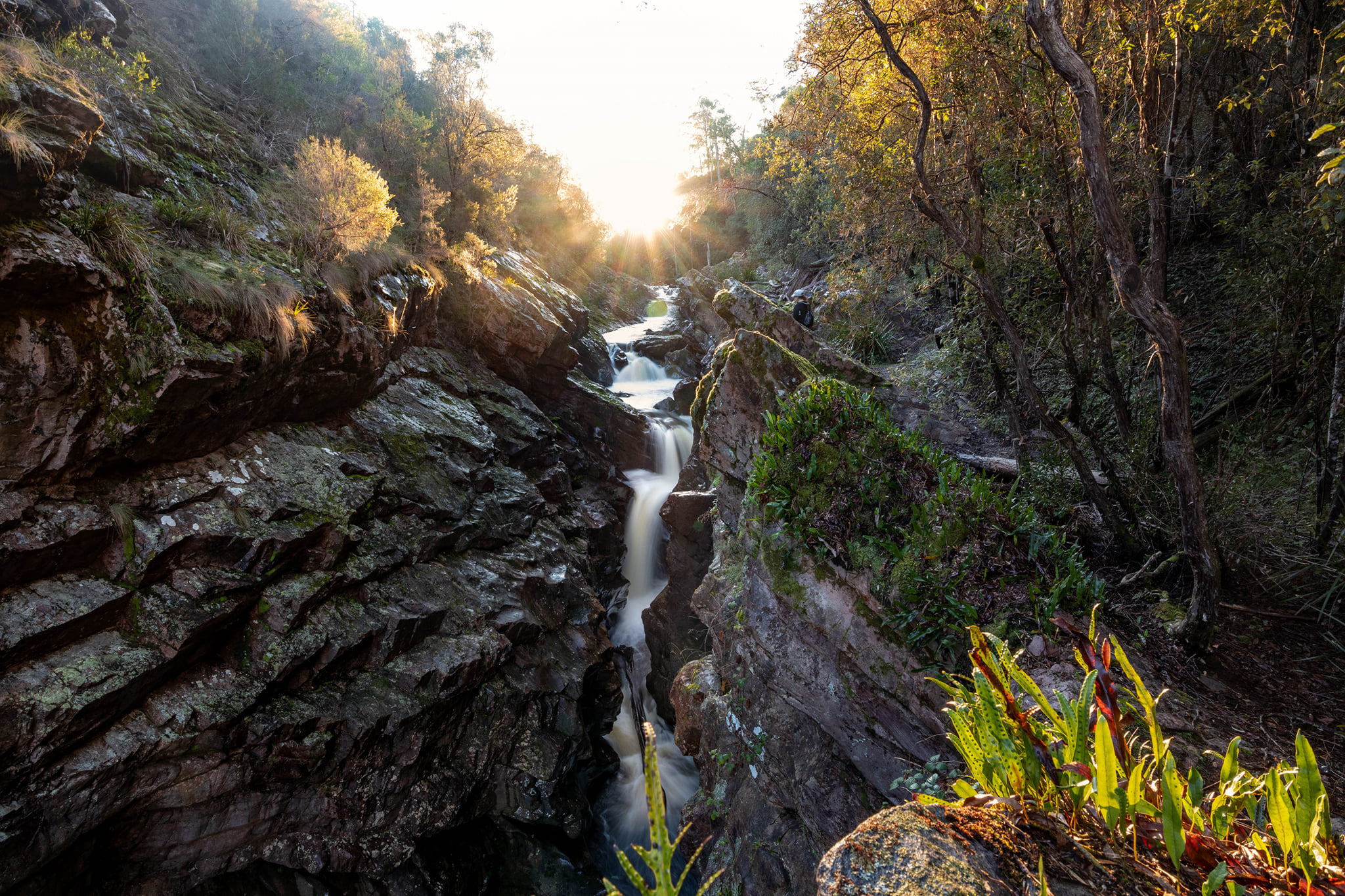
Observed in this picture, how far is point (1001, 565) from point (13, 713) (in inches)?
373

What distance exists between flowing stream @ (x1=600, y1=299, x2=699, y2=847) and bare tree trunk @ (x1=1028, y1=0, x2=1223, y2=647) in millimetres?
7352

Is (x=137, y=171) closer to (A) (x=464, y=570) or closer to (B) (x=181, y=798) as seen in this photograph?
(A) (x=464, y=570)

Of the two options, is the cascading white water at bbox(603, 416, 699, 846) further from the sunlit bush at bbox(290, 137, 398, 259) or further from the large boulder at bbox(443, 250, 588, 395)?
the sunlit bush at bbox(290, 137, 398, 259)

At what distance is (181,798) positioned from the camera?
→ 6.29 m

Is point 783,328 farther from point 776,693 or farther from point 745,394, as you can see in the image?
point 776,693

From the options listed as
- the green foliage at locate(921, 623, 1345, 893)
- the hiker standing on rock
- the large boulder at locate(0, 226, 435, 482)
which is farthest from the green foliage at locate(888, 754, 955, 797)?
the hiker standing on rock

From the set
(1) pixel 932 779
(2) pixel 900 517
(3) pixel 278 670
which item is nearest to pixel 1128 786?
(1) pixel 932 779

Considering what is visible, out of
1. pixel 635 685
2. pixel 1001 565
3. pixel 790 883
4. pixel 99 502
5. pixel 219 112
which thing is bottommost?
pixel 635 685

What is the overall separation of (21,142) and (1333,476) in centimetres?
1283

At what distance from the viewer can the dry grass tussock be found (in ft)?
23.6

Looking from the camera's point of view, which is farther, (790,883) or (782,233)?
(782,233)

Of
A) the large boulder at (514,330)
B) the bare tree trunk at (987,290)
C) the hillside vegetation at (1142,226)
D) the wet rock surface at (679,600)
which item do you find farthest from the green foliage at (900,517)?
the large boulder at (514,330)

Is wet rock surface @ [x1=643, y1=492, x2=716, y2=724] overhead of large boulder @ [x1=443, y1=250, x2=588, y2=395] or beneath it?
beneath

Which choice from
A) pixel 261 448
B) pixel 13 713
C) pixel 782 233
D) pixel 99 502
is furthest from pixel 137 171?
pixel 782 233
